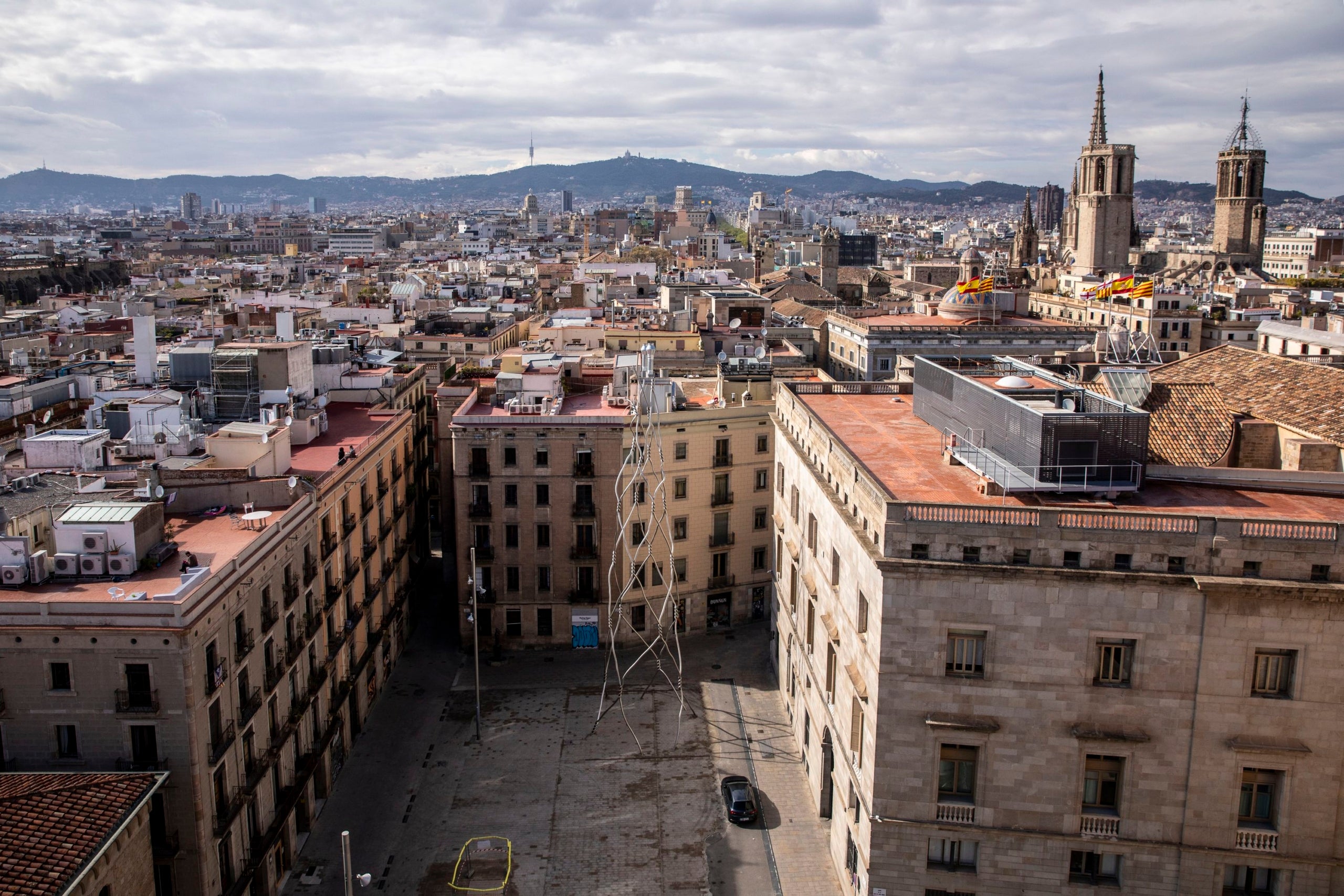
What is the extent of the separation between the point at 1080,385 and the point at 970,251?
3411 inches

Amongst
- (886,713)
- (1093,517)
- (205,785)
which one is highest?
(1093,517)

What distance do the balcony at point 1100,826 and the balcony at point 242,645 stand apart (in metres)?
26.6

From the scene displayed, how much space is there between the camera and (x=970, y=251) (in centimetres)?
12544

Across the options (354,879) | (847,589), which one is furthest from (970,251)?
(354,879)

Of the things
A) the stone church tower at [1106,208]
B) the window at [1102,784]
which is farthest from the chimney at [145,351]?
the stone church tower at [1106,208]

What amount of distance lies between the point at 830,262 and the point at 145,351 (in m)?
131

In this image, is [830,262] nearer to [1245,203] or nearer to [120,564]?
[1245,203]

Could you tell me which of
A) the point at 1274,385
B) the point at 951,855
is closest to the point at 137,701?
the point at 951,855

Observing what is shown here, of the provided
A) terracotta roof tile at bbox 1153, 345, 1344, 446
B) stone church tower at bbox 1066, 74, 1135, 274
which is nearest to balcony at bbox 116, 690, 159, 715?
terracotta roof tile at bbox 1153, 345, 1344, 446

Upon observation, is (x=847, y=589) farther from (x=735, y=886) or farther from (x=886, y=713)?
(x=735, y=886)

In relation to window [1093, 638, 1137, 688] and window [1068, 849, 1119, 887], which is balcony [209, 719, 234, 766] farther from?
window [1093, 638, 1137, 688]

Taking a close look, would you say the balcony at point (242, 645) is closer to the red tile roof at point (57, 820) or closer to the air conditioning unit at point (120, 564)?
the air conditioning unit at point (120, 564)

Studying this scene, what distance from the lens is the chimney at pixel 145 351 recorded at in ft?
200

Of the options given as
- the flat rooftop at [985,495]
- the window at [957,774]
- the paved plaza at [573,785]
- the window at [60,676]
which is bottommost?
the paved plaza at [573,785]
